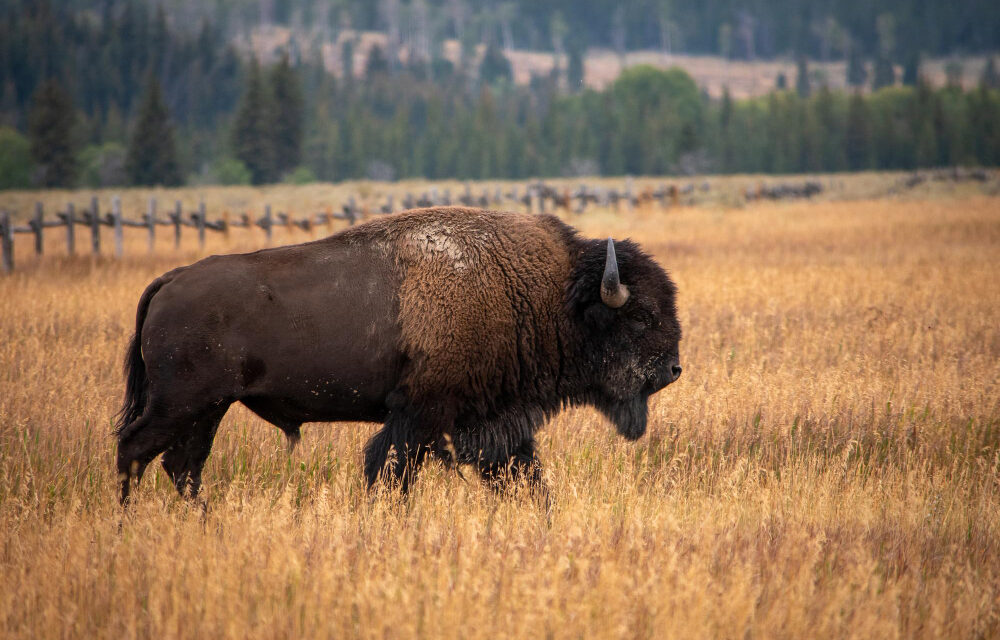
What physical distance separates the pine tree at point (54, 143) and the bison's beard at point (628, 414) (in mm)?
78603

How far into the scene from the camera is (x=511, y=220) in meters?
5.86

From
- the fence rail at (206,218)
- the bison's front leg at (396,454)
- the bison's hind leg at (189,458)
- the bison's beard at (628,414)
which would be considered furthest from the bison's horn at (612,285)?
the fence rail at (206,218)

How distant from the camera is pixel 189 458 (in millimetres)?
5383

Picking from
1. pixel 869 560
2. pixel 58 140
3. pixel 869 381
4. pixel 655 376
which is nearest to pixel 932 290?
pixel 869 381

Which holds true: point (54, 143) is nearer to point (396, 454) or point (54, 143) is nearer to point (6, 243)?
point (6, 243)

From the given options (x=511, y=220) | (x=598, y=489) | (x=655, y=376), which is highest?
(x=511, y=220)

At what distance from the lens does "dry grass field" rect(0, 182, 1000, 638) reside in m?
3.64

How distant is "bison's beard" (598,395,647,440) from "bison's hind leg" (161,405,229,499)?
249cm

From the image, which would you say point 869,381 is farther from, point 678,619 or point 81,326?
point 81,326

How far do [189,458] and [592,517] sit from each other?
2.47 metres

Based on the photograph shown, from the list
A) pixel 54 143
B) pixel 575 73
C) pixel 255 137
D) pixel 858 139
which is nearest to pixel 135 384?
pixel 255 137

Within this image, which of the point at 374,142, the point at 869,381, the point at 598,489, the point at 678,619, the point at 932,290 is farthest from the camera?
the point at 374,142

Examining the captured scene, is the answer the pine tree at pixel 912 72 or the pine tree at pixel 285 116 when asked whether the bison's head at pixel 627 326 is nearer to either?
the pine tree at pixel 285 116

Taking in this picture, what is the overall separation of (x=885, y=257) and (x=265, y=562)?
644 inches
